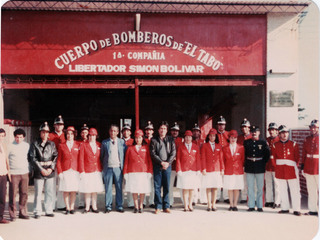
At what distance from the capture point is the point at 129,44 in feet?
30.1

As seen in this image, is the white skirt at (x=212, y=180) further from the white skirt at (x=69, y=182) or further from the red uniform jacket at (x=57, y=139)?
the red uniform jacket at (x=57, y=139)

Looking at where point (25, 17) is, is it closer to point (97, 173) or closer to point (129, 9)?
point (129, 9)

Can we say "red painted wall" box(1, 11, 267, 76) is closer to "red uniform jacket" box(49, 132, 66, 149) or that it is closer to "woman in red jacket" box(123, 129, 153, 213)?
"red uniform jacket" box(49, 132, 66, 149)

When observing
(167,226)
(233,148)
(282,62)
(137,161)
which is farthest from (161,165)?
(282,62)

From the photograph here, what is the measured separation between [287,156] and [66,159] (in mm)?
4711

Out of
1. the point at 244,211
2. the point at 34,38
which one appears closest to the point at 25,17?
the point at 34,38

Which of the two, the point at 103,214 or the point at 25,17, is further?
the point at 25,17

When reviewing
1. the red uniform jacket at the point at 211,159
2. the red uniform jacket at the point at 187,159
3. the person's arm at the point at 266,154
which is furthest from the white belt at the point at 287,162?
the red uniform jacket at the point at 187,159

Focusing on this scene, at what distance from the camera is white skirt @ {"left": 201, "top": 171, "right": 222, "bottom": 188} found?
7.18 metres

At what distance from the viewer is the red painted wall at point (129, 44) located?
9094 millimetres

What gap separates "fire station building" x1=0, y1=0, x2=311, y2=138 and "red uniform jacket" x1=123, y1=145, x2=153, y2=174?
2182mm

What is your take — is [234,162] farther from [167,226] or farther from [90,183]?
[90,183]

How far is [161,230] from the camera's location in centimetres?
590

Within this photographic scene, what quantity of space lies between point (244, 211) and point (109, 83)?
4.89m
